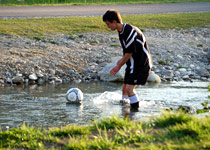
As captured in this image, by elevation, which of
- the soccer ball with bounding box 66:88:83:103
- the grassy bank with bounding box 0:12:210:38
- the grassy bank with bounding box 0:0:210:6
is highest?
→ the grassy bank with bounding box 0:0:210:6

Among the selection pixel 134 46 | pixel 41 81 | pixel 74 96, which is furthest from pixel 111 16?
pixel 41 81

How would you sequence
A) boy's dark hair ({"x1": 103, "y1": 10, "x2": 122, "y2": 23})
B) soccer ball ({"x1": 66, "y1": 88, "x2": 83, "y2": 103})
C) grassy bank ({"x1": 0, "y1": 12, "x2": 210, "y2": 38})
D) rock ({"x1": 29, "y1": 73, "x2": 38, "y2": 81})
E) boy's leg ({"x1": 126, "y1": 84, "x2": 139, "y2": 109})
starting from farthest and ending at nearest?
grassy bank ({"x1": 0, "y1": 12, "x2": 210, "y2": 38}), rock ({"x1": 29, "y1": 73, "x2": 38, "y2": 81}), soccer ball ({"x1": 66, "y1": 88, "x2": 83, "y2": 103}), boy's leg ({"x1": 126, "y1": 84, "x2": 139, "y2": 109}), boy's dark hair ({"x1": 103, "y1": 10, "x2": 122, "y2": 23})

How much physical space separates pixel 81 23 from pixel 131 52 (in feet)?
34.1

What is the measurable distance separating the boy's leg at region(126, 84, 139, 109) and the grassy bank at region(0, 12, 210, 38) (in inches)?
300

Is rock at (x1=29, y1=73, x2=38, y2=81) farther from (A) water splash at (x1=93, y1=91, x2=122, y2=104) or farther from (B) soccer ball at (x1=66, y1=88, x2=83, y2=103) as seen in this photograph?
(B) soccer ball at (x1=66, y1=88, x2=83, y2=103)

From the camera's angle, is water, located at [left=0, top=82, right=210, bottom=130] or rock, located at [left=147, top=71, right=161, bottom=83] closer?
water, located at [left=0, top=82, right=210, bottom=130]

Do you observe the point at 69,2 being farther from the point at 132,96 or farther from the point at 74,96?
the point at 132,96

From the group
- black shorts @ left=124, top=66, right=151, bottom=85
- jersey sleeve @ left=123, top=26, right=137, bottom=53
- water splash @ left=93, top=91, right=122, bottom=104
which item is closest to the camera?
jersey sleeve @ left=123, top=26, right=137, bottom=53

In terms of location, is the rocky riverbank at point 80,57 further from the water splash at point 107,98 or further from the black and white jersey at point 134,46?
the black and white jersey at point 134,46

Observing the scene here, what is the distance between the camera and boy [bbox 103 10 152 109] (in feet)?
26.5

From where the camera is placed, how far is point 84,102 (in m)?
9.85

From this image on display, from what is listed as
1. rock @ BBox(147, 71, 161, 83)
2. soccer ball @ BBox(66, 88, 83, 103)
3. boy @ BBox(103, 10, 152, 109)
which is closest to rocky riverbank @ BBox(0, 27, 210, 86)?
rock @ BBox(147, 71, 161, 83)

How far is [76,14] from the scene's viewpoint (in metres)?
21.5

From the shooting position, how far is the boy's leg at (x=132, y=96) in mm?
8705
